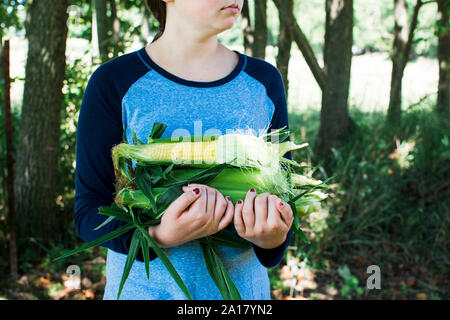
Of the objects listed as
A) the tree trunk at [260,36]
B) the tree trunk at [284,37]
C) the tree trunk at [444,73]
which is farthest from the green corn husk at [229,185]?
the tree trunk at [444,73]

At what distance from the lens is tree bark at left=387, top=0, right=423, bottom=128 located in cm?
580

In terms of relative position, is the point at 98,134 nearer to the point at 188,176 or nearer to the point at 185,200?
the point at 188,176

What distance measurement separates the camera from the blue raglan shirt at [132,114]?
1.39 meters

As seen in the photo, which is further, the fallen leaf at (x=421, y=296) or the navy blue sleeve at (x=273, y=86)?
the fallen leaf at (x=421, y=296)

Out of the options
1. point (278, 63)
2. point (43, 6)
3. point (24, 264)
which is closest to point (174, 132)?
point (278, 63)

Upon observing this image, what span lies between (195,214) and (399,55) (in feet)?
19.7

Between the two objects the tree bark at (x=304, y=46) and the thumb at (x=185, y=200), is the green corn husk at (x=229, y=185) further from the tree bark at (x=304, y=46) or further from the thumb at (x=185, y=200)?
the tree bark at (x=304, y=46)

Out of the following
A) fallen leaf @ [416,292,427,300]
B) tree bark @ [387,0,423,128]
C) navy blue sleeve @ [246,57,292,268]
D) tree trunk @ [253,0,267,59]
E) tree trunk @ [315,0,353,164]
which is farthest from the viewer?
tree bark @ [387,0,423,128]

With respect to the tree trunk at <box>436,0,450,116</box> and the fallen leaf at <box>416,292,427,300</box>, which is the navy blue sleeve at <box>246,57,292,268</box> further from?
the tree trunk at <box>436,0,450,116</box>

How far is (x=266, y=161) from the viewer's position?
4.20ft

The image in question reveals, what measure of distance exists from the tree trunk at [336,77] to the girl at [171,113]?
A: 147 inches

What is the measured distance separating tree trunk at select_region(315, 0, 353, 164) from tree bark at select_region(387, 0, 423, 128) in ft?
2.41

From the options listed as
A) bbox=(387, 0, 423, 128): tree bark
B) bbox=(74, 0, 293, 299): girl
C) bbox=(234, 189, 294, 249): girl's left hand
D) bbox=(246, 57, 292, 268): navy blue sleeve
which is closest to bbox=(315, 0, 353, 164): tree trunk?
bbox=(387, 0, 423, 128): tree bark
